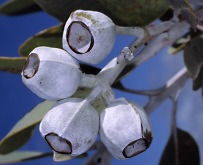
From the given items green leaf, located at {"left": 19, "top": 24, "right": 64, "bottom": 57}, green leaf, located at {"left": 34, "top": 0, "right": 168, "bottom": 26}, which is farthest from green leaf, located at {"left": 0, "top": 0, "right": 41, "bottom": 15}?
green leaf, located at {"left": 34, "top": 0, "right": 168, "bottom": 26}


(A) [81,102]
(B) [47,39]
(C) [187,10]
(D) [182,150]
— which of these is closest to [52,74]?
(A) [81,102]

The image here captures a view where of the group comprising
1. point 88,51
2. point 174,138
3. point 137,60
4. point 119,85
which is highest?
point 88,51

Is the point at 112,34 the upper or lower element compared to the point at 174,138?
upper

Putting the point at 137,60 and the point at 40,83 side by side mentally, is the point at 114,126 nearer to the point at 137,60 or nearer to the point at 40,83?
the point at 40,83

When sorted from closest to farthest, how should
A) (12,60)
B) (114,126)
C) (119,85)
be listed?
(114,126)
(12,60)
(119,85)

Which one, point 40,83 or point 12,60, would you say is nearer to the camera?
point 40,83

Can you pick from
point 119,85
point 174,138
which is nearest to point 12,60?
point 119,85

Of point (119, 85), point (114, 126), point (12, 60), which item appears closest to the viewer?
Answer: point (114, 126)

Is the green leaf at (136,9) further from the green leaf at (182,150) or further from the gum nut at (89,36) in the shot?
the green leaf at (182,150)
